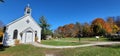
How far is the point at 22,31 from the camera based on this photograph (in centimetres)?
2792

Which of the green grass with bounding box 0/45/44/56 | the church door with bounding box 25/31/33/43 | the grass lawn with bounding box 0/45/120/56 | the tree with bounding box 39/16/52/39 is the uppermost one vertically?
the tree with bounding box 39/16/52/39

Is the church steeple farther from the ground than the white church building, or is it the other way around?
the church steeple

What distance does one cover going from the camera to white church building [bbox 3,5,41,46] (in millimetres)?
26608

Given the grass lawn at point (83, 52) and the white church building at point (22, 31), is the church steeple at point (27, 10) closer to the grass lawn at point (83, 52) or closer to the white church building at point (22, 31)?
the white church building at point (22, 31)

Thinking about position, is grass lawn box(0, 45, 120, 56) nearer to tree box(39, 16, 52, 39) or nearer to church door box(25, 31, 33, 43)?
church door box(25, 31, 33, 43)

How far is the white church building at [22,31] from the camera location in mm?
26608

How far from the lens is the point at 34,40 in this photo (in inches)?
1150

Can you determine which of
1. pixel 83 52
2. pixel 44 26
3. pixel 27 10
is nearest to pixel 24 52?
pixel 83 52

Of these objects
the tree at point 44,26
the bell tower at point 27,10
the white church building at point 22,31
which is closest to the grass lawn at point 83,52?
the white church building at point 22,31

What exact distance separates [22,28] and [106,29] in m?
44.5

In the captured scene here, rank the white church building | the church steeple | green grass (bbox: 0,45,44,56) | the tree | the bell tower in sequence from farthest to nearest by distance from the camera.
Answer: the tree, the church steeple, the bell tower, the white church building, green grass (bbox: 0,45,44,56)

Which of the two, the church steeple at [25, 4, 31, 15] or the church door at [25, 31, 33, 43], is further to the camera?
the church steeple at [25, 4, 31, 15]

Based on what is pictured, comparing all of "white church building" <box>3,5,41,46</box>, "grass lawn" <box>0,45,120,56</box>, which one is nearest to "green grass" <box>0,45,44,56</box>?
"grass lawn" <box>0,45,120,56</box>

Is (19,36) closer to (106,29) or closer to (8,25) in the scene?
(8,25)
